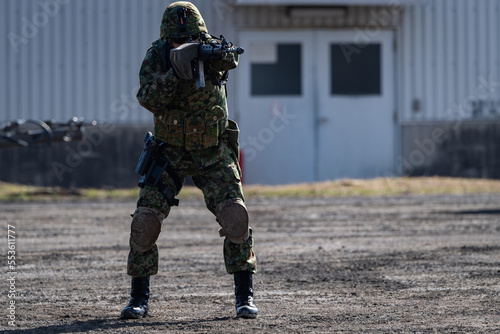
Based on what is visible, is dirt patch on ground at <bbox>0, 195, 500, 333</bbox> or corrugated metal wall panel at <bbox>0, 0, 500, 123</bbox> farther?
corrugated metal wall panel at <bbox>0, 0, 500, 123</bbox>

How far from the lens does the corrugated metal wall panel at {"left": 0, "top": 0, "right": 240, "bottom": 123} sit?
17234mm

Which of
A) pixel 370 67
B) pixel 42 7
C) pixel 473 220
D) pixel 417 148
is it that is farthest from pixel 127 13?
pixel 473 220

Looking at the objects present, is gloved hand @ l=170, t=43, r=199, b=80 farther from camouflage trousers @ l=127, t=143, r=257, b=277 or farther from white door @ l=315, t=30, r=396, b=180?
white door @ l=315, t=30, r=396, b=180

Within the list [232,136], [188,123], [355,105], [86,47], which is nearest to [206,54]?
[188,123]

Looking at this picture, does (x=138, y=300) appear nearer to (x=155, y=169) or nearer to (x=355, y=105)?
(x=155, y=169)

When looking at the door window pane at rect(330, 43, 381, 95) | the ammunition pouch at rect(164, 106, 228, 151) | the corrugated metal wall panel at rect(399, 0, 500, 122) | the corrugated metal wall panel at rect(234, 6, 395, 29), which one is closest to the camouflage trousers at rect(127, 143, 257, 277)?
the ammunition pouch at rect(164, 106, 228, 151)

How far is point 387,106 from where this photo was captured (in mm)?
18078

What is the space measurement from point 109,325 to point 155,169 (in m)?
0.89

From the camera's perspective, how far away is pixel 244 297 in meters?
5.08

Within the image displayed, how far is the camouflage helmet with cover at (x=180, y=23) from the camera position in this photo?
512 cm

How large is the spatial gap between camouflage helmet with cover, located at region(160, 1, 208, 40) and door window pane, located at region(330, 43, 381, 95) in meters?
13.0

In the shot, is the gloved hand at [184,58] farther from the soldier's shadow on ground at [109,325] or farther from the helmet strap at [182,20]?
the soldier's shadow on ground at [109,325]

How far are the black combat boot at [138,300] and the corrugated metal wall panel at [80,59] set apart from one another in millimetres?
12408

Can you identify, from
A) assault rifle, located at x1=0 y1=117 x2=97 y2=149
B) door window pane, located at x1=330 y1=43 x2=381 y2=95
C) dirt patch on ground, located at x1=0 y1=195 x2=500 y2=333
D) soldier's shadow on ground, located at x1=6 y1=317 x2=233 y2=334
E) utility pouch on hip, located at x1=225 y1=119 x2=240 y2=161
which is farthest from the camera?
door window pane, located at x1=330 y1=43 x2=381 y2=95
